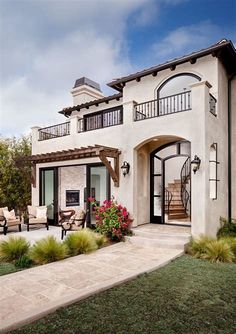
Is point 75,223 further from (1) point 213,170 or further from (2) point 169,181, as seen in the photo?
(1) point 213,170

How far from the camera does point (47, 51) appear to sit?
12555mm

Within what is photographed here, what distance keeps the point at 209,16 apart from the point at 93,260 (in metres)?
10.7

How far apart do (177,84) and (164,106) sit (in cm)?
109

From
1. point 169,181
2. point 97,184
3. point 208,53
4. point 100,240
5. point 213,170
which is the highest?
point 208,53

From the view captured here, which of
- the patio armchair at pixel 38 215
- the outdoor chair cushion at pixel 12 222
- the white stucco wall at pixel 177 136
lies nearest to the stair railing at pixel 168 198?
the white stucco wall at pixel 177 136

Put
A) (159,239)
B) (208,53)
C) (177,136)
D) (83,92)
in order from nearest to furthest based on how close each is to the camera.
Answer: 1. (159,239)
2. (177,136)
3. (208,53)
4. (83,92)

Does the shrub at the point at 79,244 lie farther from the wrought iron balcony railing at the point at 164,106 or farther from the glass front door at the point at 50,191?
the glass front door at the point at 50,191

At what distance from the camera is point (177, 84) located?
33.8 feet

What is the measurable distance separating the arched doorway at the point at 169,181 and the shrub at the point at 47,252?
5160mm

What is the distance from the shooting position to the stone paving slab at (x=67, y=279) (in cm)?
383

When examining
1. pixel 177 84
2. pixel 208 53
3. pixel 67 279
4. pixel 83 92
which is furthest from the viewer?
pixel 83 92

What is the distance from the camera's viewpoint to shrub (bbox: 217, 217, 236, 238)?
28.9 feet

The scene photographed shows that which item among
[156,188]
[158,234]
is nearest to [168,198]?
[156,188]

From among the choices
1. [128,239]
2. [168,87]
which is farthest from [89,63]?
[128,239]
